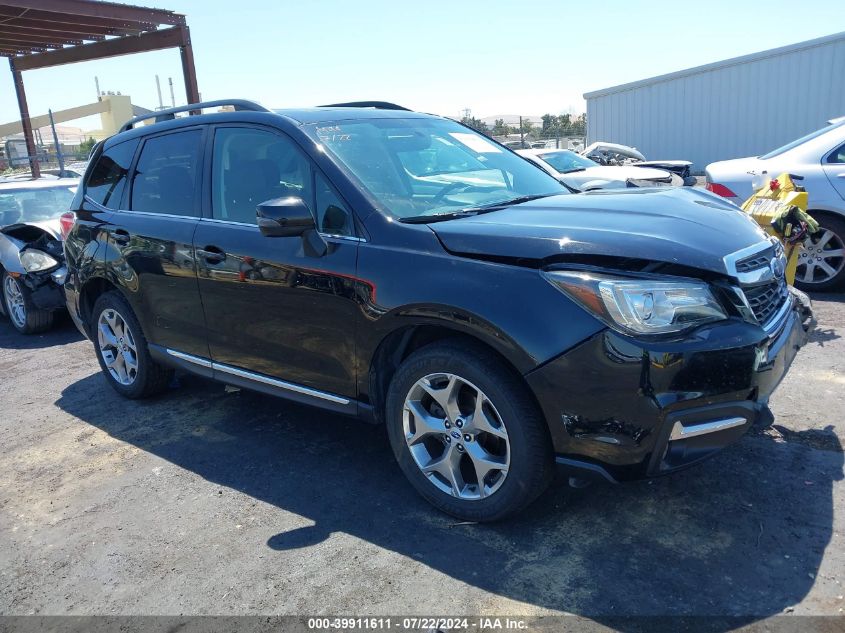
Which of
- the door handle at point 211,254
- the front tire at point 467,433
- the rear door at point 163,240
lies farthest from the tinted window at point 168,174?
the front tire at point 467,433

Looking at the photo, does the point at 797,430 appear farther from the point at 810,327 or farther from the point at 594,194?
the point at 594,194

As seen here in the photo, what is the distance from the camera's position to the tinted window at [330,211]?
329cm

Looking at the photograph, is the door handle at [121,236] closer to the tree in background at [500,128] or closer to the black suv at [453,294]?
the black suv at [453,294]

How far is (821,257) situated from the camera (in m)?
6.53

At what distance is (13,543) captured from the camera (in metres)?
3.27

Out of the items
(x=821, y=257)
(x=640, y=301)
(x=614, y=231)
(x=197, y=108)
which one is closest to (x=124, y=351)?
(x=197, y=108)

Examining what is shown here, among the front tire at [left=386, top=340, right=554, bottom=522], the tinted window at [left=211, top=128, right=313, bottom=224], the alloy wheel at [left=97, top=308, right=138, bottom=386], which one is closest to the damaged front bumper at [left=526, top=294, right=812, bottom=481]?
the front tire at [left=386, top=340, right=554, bottom=522]

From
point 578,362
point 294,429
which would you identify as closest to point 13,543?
point 294,429

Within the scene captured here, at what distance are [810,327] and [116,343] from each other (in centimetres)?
437

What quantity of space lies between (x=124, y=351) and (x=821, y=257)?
6.16 meters

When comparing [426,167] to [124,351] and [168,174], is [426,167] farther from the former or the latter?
[124,351]

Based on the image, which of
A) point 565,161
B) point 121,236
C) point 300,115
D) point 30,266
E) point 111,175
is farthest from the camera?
point 565,161

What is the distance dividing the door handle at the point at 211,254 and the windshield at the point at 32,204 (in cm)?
487

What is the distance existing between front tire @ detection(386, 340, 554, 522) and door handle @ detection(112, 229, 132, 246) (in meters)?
2.38
